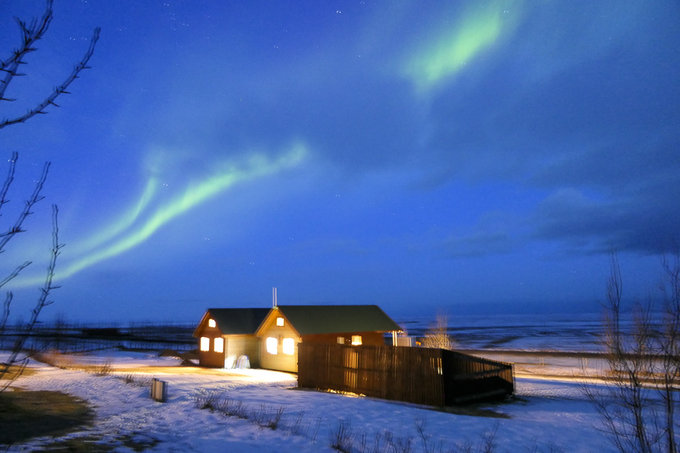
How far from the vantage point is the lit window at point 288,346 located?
30266 millimetres

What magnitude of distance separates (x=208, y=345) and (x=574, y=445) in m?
29.4

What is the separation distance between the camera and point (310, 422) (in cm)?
1317

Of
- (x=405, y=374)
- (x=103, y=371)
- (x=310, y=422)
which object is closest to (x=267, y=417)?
(x=310, y=422)

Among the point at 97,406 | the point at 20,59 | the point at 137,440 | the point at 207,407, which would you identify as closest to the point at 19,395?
the point at 97,406

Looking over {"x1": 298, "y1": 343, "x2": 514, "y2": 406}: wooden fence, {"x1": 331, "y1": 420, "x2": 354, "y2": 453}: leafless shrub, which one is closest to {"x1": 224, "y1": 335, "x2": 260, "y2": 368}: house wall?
{"x1": 298, "y1": 343, "x2": 514, "y2": 406}: wooden fence

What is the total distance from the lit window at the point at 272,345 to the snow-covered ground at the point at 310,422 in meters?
10.4

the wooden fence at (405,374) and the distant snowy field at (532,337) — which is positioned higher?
the wooden fence at (405,374)

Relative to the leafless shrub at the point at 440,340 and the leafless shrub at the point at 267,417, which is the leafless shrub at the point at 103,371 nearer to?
the leafless shrub at the point at 267,417

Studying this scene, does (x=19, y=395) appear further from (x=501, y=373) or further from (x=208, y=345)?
(x=501, y=373)

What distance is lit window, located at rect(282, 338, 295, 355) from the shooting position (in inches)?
1192

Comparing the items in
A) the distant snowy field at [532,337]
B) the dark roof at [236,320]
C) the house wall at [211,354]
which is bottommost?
the distant snowy field at [532,337]

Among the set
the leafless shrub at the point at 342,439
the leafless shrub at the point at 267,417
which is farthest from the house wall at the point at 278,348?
the leafless shrub at the point at 342,439

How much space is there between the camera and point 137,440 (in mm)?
10445

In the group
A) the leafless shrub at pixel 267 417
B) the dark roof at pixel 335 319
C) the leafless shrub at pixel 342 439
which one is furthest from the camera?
the dark roof at pixel 335 319
